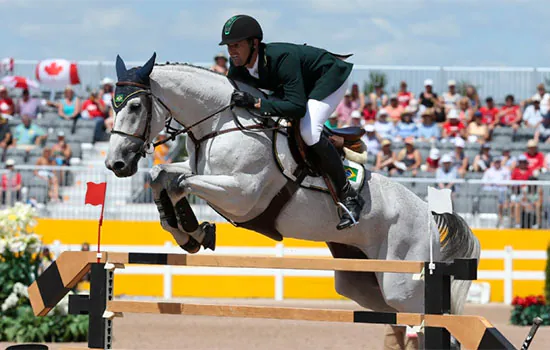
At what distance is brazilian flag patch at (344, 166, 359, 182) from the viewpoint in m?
6.12

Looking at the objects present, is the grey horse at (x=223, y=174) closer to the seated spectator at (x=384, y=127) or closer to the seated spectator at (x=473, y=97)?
the seated spectator at (x=384, y=127)

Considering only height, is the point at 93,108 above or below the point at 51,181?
above

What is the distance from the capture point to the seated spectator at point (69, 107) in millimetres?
16359

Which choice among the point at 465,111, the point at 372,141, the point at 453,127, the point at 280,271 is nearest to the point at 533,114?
the point at 465,111

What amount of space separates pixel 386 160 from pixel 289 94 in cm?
836

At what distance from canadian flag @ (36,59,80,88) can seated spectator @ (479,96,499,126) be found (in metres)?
7.56

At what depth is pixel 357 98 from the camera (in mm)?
15867

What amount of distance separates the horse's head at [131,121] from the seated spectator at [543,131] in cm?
1062

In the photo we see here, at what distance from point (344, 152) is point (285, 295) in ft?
24.4

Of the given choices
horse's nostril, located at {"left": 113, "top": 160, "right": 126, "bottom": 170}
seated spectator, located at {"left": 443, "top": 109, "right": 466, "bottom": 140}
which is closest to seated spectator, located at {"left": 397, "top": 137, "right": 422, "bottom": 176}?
seated spectator, located at {"left": 443, "top": 109, "right": 466, "bottom": 140}

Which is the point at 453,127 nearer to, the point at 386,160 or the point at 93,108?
the point at 386,160

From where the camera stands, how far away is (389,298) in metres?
6.40

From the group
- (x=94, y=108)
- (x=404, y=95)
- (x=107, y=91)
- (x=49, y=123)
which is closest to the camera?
(x=404, y=95)

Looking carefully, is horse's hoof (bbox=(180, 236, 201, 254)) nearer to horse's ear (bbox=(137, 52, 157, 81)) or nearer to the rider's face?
horse's ear (bbox=(137, 52, 157, 81))
